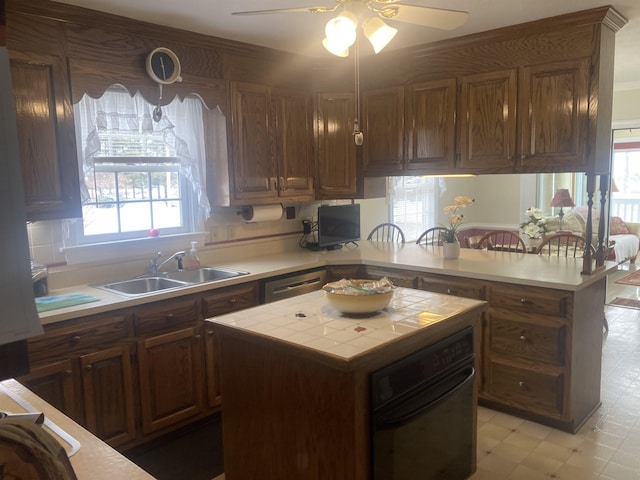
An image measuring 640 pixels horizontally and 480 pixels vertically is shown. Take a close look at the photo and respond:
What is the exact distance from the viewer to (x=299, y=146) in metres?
3.98

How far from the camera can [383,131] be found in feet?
13.3

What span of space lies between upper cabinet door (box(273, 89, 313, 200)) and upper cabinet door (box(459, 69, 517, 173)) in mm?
1189

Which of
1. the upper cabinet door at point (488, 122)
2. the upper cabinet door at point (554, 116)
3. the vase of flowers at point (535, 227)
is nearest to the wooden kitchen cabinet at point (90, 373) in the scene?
the upper cabinet door at point (488, 122)

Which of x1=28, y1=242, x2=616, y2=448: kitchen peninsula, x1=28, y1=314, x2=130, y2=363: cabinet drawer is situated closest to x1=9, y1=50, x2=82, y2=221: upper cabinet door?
x1=28, y1=242, x2=616, y2=448: kitchen peninsula

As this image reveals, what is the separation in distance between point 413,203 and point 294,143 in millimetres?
2553

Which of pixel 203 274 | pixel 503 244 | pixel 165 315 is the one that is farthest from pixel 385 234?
pixel 165 315

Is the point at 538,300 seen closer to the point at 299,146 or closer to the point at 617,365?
the point at 617,365

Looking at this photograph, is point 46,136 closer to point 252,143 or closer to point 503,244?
point 252,143

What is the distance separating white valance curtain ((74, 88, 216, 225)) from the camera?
117 inches

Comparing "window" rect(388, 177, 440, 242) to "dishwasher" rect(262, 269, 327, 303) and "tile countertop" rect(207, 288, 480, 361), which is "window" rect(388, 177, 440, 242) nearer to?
"dishwasher" rect(262, 269, 327, 303)

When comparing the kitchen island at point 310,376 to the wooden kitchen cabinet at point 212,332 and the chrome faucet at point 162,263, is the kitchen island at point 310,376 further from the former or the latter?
the chrome faucet at point 162,263

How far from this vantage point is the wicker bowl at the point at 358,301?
81.4 inches

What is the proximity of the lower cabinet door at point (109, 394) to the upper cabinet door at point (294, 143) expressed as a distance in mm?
1761

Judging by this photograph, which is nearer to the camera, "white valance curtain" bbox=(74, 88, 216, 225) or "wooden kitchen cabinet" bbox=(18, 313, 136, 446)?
"wooden kitchen cabinet" bbox=(18, 313, 136, 446)
